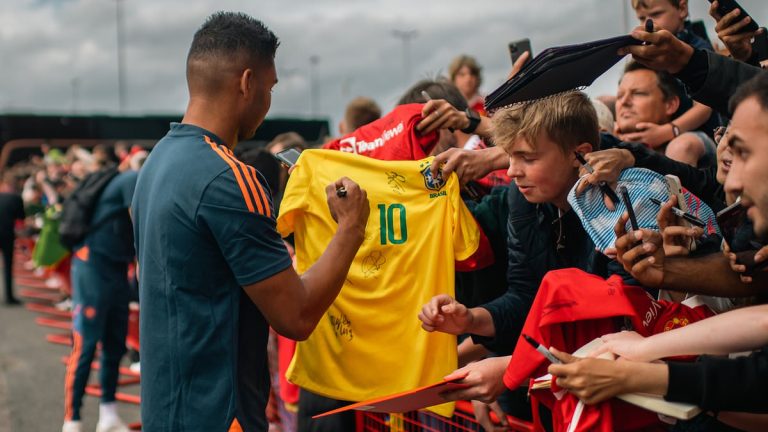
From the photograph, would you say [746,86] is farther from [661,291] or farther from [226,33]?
[226,33]

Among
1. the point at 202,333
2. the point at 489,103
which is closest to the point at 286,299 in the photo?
the point at 202,333

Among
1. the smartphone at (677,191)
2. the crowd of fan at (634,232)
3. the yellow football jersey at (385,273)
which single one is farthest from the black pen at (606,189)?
the yellow football jersey at (385,273)

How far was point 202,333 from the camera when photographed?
232 cm

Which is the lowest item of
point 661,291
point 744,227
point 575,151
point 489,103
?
point 661,291

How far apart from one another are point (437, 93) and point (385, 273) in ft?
3.21

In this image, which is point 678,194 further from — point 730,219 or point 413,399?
point 413,399

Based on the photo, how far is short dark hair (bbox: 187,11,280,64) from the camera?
8.27ft

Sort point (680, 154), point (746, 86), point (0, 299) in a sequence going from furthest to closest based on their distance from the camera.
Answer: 1. point (0, 299)
2. point (680, 154)
3. point (746, 86)

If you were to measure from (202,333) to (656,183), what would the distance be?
1.43m

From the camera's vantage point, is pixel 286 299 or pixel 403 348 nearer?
pixel 286 299

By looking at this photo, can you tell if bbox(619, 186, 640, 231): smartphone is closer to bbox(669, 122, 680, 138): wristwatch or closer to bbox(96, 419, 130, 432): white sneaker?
bbox(669, 122, 680, 138): wristwatch

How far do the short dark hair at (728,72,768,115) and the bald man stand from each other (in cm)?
127

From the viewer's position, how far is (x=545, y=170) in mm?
2512

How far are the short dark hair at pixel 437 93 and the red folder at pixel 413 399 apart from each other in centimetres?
145
